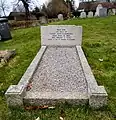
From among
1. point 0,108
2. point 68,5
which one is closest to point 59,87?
point 0,108

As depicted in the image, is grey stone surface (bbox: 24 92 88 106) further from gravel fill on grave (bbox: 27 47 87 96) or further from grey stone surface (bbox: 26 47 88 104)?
gravel fill on grave (bbox: 27 47 87 96)

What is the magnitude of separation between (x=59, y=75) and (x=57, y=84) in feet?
2.21

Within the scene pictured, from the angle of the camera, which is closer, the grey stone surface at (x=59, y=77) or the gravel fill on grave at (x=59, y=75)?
the grey stone surface at (x=59, y=77)

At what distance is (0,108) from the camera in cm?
459

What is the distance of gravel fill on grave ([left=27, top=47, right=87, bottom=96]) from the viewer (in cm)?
499

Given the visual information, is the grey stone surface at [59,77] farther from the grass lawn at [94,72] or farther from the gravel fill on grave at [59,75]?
the grass lawn at [94,72]

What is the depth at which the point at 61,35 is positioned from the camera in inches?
396

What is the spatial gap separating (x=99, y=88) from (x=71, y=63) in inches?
101

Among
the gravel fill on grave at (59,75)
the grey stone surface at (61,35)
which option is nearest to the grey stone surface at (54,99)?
the gravel fill on grave at (59,75)

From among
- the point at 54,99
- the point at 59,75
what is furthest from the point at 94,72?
the point at 54,99

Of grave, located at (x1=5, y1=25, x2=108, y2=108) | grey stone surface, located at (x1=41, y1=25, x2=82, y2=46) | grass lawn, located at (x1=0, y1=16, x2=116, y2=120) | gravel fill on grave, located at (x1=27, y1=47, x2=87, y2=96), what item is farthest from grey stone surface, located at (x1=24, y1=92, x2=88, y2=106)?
grey stone surface, located at (x1=41, y1=25, x2=82, y2=46)

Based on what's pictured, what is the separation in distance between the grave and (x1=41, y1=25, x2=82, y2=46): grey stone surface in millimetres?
1339

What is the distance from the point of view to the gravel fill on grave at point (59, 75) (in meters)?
4.99

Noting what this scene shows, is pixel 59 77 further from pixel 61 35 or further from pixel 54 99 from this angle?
pixel 61 35
